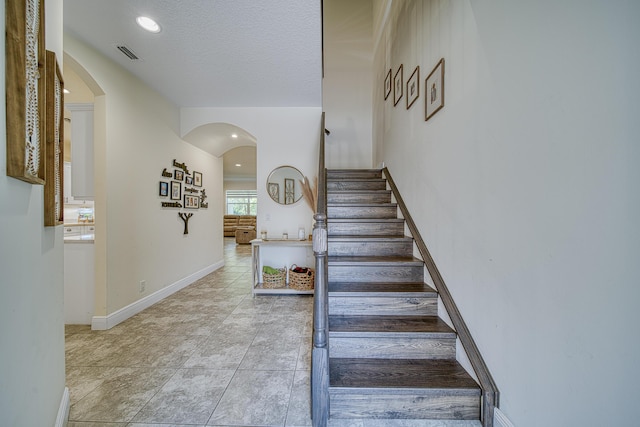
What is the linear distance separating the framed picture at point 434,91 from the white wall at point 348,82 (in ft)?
8.84

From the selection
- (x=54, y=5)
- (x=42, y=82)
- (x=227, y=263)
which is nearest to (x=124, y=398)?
(x=42, y=82)

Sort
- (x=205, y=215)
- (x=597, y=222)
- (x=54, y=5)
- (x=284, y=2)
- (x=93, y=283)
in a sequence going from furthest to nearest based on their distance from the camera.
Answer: (x=205, y=215), (x=93, y=283), (x=284, y=2), (x=54, y=5), (x=597, y=222)

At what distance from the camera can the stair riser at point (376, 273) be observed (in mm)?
2131

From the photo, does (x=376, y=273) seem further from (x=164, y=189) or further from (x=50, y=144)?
(x=164, y=189)

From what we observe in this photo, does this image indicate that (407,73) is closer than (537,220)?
No

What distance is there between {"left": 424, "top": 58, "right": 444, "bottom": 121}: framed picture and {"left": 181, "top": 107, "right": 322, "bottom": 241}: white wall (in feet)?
6.09

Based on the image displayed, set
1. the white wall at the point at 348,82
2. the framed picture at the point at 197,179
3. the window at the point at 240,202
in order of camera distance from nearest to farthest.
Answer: the framed picture at the point at 197,179 < the white wall at the point at 348,82 < the window at the point at 240,202

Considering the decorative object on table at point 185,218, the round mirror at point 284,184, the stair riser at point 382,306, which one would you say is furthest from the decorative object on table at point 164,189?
the stair riser at point 382,306

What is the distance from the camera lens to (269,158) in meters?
3.73

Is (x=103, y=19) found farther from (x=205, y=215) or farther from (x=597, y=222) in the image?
(x=597, y=222)

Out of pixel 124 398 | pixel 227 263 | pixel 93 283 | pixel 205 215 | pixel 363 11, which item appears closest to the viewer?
pixel 124 398

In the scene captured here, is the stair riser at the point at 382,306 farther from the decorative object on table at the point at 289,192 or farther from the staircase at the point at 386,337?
the decorative object on table at the point at 289,192

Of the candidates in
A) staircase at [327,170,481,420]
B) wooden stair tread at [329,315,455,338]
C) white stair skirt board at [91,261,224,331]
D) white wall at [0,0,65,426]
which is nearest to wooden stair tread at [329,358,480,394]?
staircase at [327,170,481,420]

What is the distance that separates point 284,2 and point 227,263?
4.96 metres
